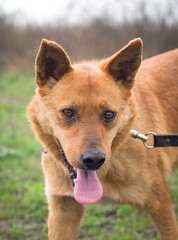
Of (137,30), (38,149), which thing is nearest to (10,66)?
(137,30)

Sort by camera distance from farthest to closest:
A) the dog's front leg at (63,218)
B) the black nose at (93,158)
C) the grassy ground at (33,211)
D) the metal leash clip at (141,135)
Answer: the grassy ground at (33,211) < the dog's front leg at (63,218) < the metal leash clip at (141,135) < the black nose at (93,158)

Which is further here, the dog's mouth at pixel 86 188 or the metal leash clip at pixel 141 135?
the metal leash clip at pixel 141 135

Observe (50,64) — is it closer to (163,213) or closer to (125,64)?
(125,64)

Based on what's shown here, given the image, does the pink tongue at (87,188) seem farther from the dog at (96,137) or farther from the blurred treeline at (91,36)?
the blurred treeline at (91,36)

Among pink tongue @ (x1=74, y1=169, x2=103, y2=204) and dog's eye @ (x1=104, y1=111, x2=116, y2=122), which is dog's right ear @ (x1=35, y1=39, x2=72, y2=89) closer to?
dog's eye @ (x1=104, y1=111, x2=116, y2=122)

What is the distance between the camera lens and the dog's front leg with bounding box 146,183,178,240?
2.76 meters

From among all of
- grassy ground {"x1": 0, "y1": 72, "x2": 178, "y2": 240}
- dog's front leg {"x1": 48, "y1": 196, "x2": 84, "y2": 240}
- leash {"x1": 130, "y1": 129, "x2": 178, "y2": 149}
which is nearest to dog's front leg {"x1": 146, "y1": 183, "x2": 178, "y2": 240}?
leash {"x1": 130, "y1": 129, "x2": 178, "y2": 149}

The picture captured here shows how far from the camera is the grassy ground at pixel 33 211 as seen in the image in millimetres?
3488

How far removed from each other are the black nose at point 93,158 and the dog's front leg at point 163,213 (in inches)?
34.3

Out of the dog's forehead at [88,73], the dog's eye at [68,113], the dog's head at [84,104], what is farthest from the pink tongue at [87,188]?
the dog's forehead at [88,73]

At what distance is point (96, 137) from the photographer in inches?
89.6

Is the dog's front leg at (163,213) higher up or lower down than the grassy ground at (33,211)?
higher up

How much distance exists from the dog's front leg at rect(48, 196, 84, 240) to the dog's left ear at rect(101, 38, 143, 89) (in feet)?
4.06

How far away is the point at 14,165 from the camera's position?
17.5 ft
